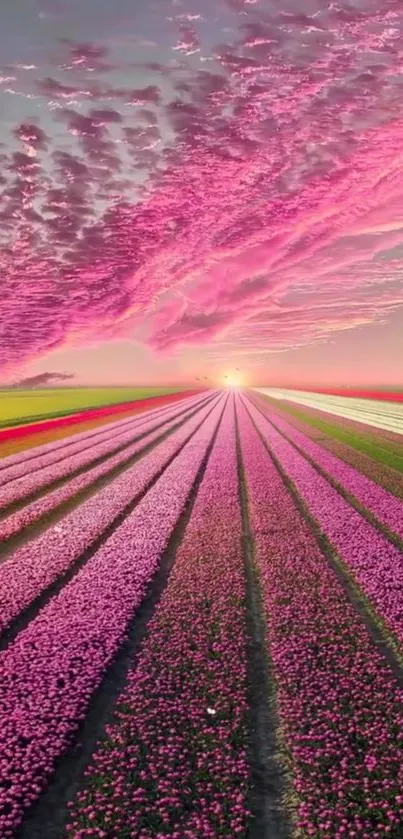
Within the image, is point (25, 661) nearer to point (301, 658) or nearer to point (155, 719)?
point (155, 719)

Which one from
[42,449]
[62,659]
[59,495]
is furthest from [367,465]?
[62,659]

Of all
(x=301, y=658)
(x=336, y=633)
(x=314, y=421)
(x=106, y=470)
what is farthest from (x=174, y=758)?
(x=314, y=421)

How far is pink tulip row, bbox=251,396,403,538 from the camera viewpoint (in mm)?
18312

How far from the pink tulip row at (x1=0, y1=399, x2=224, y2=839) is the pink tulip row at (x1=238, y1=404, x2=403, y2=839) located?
103 inches

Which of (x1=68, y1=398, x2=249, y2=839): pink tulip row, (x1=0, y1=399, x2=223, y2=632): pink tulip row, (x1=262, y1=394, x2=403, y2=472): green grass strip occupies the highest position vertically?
(x1=262, y1=394, x2=403, y2=472): green grass strip

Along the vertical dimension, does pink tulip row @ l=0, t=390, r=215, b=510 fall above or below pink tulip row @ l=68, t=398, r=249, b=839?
above

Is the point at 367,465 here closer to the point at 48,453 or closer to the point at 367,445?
the point at 367,445

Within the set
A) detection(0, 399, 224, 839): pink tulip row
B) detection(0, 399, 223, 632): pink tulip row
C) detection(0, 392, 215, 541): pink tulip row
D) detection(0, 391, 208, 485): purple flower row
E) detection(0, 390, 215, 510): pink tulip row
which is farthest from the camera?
detection(0, 391, 208, 485): purple flower row

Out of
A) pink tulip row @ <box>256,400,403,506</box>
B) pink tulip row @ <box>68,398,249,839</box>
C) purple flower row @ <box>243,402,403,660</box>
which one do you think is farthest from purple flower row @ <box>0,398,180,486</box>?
pink tulip row @ <box>68,398,249,839</box>

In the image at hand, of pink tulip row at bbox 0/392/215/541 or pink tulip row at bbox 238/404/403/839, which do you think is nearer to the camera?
pink tulip row at bbox 238/404/403/839

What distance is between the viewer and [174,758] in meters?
7.05

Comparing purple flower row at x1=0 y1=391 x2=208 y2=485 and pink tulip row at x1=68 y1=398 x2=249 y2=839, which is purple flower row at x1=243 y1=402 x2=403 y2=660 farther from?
purple flower row at x1=0 y1=391 x2=208 y2=485

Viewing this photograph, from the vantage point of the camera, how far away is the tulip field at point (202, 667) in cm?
642

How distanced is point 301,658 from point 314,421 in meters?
46.4
